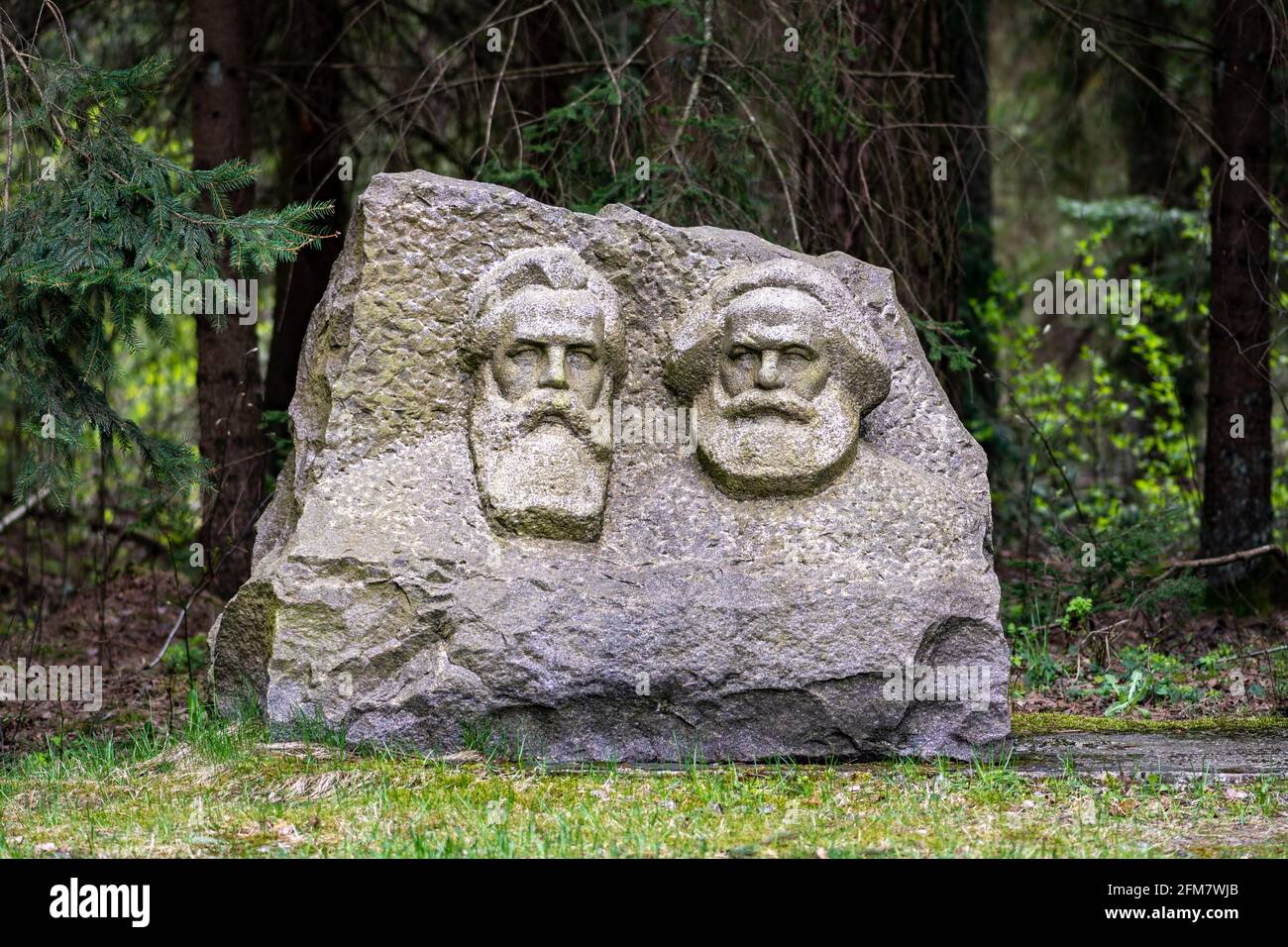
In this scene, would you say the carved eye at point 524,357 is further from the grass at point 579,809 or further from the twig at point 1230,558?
the twig at point 1230,558

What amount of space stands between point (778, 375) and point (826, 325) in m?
0.28

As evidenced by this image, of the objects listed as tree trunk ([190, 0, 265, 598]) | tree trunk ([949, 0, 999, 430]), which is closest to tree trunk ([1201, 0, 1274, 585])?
tree trunk ([949, 0, 999, 430])

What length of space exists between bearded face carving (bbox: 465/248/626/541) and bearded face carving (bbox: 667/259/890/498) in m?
0.37

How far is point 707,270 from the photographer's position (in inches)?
245

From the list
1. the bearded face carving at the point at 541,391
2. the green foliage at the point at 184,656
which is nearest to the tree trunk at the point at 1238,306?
the bearded face carving at the point at 541,391

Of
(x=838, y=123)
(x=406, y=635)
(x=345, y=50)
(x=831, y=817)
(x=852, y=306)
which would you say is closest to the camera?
(x=831, y=817)

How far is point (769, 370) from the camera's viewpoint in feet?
19.1

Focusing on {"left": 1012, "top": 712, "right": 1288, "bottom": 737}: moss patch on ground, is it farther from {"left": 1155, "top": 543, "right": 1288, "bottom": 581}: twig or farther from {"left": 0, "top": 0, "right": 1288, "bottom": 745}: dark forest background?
{"left": 1155, "top": 543, "right": 1288, "bottom": 581}: twig

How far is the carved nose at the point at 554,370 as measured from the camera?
5.80m

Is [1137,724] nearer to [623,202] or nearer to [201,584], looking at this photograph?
[623,202]

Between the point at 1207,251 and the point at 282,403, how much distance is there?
594cm

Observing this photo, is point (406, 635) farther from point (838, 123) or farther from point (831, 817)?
point (838, 123)

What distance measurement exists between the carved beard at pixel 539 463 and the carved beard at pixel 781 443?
0.45 metres

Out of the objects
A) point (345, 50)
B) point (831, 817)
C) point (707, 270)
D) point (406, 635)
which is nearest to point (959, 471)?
point (707, 270)
